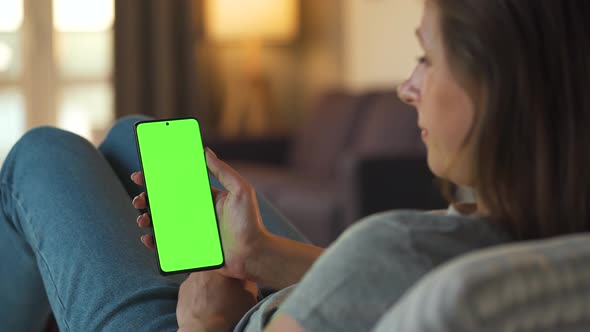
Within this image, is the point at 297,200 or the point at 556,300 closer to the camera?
the point at 556,300

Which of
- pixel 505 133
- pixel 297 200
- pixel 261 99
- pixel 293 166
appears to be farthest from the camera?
pixel 261 99

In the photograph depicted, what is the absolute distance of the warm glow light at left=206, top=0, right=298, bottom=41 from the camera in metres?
5.50

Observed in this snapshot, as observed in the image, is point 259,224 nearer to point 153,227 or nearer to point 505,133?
point 153,227

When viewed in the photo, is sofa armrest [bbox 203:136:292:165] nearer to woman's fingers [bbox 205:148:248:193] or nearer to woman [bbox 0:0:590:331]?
woman's fingers [bbox 205:148:248:193]

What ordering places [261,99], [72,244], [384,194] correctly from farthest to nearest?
[261,99], [384,194], [72,244]

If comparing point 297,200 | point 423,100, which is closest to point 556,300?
point 423,100

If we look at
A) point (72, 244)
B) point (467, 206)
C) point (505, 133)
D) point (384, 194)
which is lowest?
point (384, 194)

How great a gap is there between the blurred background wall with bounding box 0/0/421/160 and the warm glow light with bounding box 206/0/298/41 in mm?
18

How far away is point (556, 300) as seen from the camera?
2.21 feet

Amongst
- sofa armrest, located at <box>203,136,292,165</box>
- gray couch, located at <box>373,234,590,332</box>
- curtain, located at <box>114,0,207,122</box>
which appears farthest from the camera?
curtain, located at <box>114,0,207,122</box>

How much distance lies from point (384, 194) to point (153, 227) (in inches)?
91.9

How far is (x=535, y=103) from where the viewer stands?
0.81 m

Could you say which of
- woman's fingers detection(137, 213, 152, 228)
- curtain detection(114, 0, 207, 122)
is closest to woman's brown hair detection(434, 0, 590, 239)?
woman's fingers detection(137, 213, 152, 228)

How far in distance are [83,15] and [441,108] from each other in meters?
4.65
